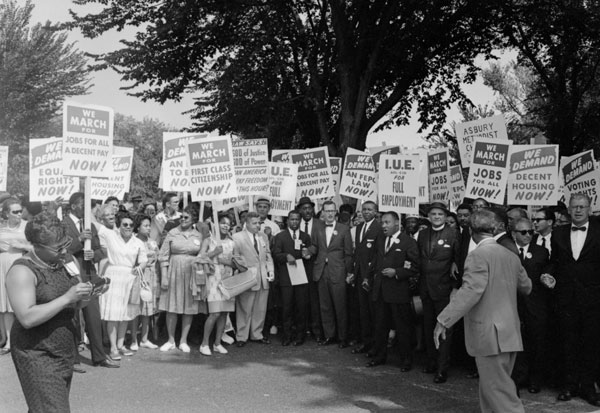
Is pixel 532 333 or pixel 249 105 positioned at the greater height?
pixel 249 105

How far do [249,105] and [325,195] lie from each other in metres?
7.76

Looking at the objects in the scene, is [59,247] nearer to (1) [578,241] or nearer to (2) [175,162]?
(1) [578,241]

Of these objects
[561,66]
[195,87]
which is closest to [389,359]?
[195,87]

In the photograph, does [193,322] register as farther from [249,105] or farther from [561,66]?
[561,66]

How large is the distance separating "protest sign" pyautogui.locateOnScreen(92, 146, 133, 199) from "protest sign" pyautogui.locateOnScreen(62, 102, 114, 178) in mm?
4096

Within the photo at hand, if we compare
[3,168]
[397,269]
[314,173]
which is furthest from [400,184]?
[3,168]

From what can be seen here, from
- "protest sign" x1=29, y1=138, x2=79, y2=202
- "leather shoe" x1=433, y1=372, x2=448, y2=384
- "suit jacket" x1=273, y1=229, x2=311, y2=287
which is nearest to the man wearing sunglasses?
"leather shoe" x1=433, y1=372, x2=448, y2=384

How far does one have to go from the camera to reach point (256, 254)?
1048 centimetres

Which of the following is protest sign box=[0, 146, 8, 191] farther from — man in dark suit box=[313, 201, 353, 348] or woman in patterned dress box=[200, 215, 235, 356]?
man in dark suit box=[313, 201, 353, 348]

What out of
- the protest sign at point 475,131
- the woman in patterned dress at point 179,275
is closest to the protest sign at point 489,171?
the protest sign at point 475,131

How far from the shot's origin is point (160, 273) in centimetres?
1017

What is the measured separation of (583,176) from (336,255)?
4527mm

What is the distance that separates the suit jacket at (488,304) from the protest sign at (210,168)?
531cm

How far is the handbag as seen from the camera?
9961 mm
